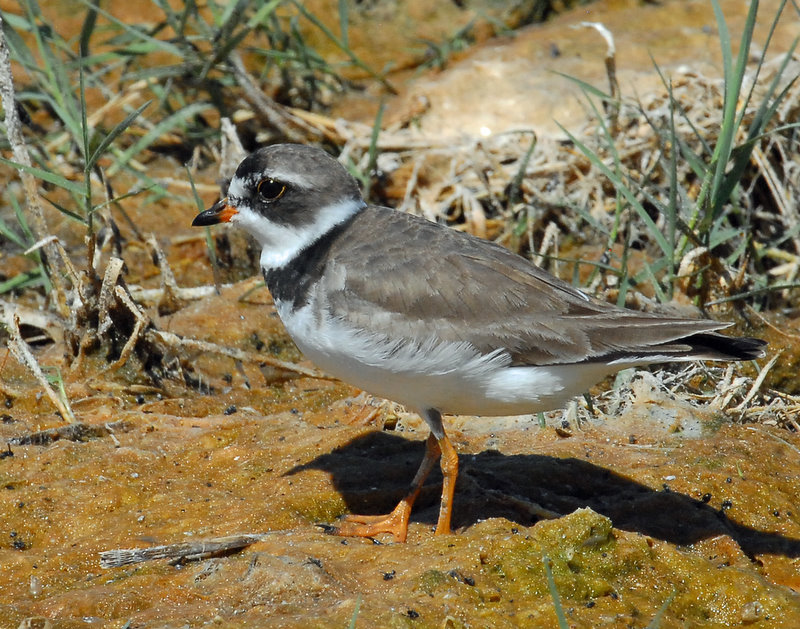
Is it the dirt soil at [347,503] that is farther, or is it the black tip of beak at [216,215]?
the black tip of beak at [216,215]

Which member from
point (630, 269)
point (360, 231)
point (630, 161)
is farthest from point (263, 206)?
point (630, 161)

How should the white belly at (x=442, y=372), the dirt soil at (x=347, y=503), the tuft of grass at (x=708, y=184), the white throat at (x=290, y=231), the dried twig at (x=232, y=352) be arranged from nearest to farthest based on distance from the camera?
the dirt soil at (x=347, y=503) → the white belly at (x=442, y=372) → the white throat at (x=290, y=231) → the tuft of grass at (x=708, y=184) → the dried twig at (x=232, y=352)

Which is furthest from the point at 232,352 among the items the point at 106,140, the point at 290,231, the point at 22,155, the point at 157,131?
the point at 157,131

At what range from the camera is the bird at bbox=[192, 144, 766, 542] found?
4383mm

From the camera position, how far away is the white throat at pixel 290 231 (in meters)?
4.95

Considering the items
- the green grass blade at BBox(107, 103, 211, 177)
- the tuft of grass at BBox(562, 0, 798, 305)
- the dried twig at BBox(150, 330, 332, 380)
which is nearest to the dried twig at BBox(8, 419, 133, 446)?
the dried twig at BBox(150, 330, 332, 380)

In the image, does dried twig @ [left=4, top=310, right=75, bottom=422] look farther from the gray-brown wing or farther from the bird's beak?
the gray-brown wing

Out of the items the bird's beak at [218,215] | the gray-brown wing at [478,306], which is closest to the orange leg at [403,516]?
the gray-brown wing at [478,306]

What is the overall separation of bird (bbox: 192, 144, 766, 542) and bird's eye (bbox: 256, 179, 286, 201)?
366 millimetres

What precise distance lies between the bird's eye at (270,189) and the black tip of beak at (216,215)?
8.9 inches

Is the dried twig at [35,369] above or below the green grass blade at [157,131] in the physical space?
below

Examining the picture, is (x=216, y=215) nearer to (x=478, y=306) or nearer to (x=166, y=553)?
(x=478, y=306)

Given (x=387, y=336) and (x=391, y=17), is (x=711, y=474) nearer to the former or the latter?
(x=387, y=336)

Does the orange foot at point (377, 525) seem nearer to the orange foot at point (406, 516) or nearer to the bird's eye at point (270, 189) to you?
the orange foot at point (406, 516)
